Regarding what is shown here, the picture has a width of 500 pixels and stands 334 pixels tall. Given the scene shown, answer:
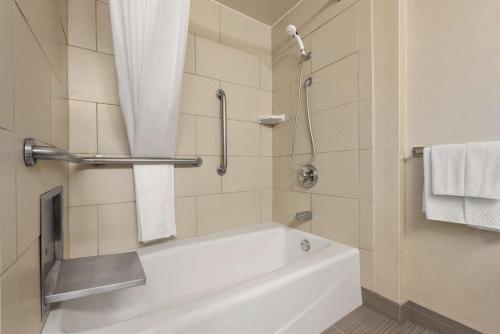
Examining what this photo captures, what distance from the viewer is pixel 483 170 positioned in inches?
31.0

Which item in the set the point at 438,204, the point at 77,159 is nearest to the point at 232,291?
the point at 77,159

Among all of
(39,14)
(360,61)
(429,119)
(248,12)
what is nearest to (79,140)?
(39,14)

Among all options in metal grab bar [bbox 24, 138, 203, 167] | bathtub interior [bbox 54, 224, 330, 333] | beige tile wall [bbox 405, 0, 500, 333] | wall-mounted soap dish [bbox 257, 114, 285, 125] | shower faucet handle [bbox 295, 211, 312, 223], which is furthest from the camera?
wall-mounted soap dish [bbox 257, 114, 285, 125]

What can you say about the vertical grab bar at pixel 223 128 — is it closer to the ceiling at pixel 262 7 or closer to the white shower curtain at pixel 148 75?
the white shower curtain at pixel 148 75

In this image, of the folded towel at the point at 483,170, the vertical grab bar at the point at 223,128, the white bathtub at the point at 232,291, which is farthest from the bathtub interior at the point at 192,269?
the folded towel at the point at 483,170

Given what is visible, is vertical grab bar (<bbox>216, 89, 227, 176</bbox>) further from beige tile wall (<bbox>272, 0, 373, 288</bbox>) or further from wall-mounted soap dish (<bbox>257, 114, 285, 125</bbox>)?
beige tile wall (<bbox>272, 0, 373, 288</bbox>)

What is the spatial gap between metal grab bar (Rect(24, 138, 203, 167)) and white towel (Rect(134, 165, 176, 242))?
4 centimetres

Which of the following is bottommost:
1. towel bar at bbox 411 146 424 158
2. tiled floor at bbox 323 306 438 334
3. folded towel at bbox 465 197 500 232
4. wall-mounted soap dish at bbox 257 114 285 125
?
tiled floor at bbox 323 306 438 334

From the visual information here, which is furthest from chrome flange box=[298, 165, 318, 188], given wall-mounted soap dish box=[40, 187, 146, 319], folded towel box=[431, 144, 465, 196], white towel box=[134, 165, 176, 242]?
wall-mounted soap dish box=[40, 187, 146, 319]

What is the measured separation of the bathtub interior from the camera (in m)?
0.94

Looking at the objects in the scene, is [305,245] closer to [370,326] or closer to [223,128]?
[370,326]

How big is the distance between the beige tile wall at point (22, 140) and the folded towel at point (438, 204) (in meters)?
1.28

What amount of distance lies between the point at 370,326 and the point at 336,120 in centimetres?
103

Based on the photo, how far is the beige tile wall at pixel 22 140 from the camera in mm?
409
